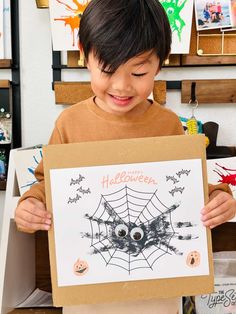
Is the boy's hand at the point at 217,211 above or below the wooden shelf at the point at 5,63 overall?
below

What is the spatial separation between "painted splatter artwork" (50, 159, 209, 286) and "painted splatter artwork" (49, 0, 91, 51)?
0.90m

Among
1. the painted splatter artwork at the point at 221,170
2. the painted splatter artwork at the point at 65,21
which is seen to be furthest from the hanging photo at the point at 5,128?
the painted splatter artwork at the point at 221,170

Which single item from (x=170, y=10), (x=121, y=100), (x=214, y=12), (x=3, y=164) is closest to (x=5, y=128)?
(x=3, y=164)

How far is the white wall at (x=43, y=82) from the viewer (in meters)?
1.60

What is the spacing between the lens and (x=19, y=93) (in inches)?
64.7

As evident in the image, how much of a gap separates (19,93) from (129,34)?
3.32 ft

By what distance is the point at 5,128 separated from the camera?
63.7 inches

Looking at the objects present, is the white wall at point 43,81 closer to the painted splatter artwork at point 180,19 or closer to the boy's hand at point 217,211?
the painted splatter artwork at point 180,19

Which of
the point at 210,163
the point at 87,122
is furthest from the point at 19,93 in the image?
the point at 87,122

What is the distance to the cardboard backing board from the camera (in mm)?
751

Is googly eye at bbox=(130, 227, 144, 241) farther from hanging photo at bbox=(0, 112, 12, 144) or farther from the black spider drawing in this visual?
hanging photo at bbox=(0, 112, 12, 144)

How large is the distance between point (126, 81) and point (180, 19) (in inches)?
35.0

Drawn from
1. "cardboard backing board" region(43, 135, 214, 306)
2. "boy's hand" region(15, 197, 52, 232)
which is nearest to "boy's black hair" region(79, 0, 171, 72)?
"cardboard backing board" region(43, 135, 214, 306)

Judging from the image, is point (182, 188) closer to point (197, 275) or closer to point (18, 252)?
point (197, 275)
